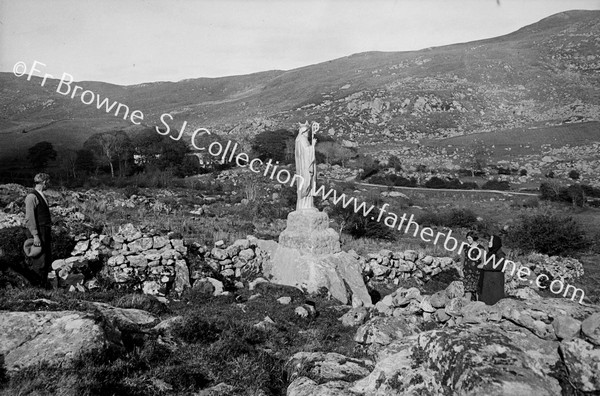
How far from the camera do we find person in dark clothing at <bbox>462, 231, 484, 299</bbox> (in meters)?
7.59

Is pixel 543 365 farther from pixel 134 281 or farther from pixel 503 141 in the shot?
pixel 503 141

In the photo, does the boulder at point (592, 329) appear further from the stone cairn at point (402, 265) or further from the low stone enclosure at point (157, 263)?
the stone cairn at point (402, 265)

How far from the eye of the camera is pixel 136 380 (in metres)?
3.92

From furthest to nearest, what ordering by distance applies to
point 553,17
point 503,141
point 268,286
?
point 553,17 < point 503,141 < point 268,286

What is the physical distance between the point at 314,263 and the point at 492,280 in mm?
4156

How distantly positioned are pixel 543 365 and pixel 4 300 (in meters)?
5.48

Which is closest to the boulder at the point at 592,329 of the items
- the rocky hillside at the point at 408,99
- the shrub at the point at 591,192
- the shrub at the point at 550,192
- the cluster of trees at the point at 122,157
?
the shrub at the point at 550,192

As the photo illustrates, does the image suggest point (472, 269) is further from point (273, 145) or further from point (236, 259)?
point (273, 145)

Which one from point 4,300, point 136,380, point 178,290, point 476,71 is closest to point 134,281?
point 178,290

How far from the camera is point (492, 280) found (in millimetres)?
6824

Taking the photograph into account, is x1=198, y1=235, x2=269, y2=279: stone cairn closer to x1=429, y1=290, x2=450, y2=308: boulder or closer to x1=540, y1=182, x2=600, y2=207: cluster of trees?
x1=429, y1=290, x2=450, y2=308: boulder

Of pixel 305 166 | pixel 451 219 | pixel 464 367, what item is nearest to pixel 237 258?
pixel 305 166

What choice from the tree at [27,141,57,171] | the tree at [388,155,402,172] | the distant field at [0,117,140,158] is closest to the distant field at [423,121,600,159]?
A: the tree at [388,155,402,172]

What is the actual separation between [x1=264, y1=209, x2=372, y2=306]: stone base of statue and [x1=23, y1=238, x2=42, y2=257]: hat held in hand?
17.4 ft
